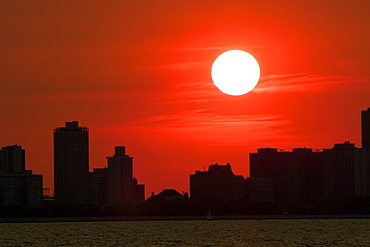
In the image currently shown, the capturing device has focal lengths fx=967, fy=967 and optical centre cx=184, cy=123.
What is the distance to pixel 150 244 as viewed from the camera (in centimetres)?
19600

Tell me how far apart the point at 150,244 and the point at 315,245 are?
109 ft

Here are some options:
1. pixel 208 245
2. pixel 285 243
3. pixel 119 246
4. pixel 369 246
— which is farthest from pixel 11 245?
pixel 369 246

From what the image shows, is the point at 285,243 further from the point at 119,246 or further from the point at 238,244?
the point at 119,246

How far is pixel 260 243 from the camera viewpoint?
198750 millimetres

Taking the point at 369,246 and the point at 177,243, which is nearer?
the point at 369,246

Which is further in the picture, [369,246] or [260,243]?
[260,243]

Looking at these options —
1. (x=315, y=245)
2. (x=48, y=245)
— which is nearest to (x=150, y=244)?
(x=48, y=245)

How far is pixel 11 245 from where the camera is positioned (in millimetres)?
192875

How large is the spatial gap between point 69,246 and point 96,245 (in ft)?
22.8

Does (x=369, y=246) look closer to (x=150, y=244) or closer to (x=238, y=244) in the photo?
(x=238, y=244)

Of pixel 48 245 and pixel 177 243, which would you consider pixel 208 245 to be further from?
pixel 48 245

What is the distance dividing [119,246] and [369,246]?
158 feet

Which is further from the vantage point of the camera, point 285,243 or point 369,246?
point 285,243

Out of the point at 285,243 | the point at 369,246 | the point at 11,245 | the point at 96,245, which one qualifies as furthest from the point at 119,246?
the point at 369,246
